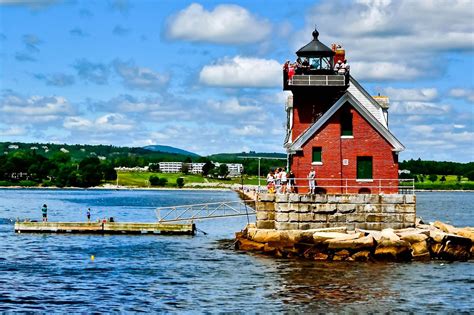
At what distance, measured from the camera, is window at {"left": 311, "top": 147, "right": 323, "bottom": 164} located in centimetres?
5094

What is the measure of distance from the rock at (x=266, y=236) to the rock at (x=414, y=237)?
23.4 ft

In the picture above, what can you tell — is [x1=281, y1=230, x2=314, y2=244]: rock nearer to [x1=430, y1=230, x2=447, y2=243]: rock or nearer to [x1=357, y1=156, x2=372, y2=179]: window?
[x1=357, y1=156, x2=372, y2=179]: window

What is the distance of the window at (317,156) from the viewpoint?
167 ft

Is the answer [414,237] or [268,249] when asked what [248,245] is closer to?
[268,249]

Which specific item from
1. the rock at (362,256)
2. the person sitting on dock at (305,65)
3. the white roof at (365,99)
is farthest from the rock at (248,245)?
the white roof at (365,99)

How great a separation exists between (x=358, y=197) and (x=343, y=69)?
880cm

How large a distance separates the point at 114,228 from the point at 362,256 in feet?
79.4

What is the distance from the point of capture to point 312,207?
48.0 m

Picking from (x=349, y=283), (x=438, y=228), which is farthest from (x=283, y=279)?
(x=438, y=228)

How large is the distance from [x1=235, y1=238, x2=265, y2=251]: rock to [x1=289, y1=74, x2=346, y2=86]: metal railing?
33.0ft

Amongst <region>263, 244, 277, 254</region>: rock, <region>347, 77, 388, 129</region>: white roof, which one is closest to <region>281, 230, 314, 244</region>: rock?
<region>263, 244, 277, 254</region>: rock

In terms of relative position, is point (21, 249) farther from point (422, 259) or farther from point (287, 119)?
point (422, 259)

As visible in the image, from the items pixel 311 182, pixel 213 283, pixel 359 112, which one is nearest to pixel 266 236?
pixel 311 182

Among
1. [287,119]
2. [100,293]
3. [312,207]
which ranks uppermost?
[287,119]
